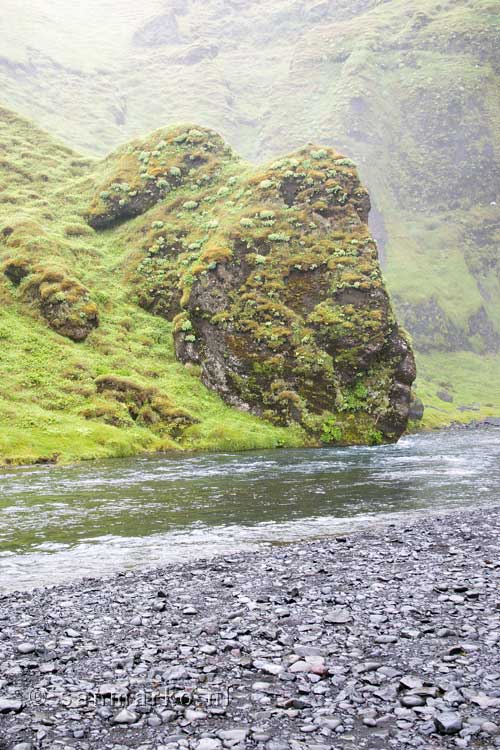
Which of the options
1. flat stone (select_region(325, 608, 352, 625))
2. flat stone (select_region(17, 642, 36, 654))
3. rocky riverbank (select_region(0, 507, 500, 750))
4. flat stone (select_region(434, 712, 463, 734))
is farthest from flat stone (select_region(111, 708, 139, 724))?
flat stone (select_region(325, 608, 352, 625))

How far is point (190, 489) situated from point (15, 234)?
52507 millimetres

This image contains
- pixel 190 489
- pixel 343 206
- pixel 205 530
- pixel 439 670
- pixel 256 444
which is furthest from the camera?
pixel 343 206

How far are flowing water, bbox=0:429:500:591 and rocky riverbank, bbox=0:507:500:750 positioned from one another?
12.7 ft

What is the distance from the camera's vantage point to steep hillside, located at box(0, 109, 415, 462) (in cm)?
5597

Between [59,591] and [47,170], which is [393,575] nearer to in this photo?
[59,591]

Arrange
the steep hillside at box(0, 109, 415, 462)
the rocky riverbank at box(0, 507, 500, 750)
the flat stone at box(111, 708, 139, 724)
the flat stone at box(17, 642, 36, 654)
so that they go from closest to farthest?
1. the rocky riverbank at box(0, 507, 500, 750)
2. the flat stone at box(111, 708, 139, 724)
3. the flat stone at box(17, 642, 36, 654)
4. the steep hillside at box(0, 109, 415, 462)

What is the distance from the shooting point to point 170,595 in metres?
15.6

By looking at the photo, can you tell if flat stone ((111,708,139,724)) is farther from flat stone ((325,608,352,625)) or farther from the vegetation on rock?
the vegetation on rock

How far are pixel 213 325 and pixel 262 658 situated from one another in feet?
186

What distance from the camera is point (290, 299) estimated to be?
2682 inches

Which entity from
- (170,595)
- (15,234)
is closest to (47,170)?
(15,234)

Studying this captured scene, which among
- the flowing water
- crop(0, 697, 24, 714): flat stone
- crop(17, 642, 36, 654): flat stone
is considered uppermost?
crop(0, 697, 24, 714): flat stone

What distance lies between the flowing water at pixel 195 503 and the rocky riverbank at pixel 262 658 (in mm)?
3878

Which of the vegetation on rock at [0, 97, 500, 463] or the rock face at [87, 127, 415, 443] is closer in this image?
the vegetation on rock at [0, 97, 500, 463]
